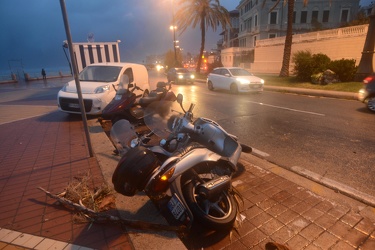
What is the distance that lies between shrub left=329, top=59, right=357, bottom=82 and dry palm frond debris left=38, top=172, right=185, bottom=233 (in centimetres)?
1742

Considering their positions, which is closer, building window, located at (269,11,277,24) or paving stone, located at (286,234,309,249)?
paving stone, located at (286,234,309,249)

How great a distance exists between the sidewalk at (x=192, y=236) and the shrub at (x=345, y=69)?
14.9 meters

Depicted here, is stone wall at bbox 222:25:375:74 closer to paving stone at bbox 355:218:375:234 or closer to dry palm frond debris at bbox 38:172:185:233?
paving stone at bbox 355:218:375:234

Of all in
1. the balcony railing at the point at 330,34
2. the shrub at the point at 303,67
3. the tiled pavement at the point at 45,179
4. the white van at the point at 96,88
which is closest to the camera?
the tiled pavement at the point at 45,179

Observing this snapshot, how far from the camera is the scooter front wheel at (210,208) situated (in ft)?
7.95

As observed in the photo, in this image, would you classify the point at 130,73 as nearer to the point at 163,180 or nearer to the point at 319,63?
the point at 163,180

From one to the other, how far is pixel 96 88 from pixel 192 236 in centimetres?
662

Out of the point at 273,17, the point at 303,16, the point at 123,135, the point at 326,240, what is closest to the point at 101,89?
the point at 123,135

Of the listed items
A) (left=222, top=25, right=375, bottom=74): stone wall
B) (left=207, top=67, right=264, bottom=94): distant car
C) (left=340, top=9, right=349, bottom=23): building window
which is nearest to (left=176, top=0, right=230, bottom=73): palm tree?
(left=222, top=25, right=375, bottom=74): stone wall

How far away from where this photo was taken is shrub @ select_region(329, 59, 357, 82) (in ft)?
50.4

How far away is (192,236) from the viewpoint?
8.66 feet

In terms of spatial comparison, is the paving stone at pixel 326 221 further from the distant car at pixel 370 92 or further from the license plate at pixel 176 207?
the distant car at pixel 370 92

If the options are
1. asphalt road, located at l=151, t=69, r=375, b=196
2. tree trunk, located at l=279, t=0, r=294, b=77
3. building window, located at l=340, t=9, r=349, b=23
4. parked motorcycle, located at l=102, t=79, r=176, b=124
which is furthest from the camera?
building window, located at l=340, t=9, r=349, b=23

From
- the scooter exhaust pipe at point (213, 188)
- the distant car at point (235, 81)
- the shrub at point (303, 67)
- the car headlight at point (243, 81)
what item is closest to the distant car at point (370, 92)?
the distant car at point (235, 81)
